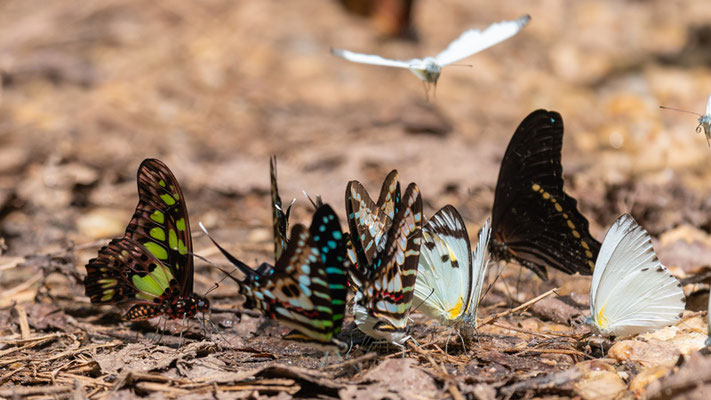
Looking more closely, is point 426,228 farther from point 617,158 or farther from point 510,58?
point 510,58

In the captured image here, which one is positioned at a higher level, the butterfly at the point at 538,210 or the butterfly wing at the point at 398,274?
the butterfly at the point at 538,210

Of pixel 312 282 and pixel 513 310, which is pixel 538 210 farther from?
pixel 312 282

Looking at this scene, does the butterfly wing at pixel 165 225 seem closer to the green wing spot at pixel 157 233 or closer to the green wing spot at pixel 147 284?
the green wing spot at pixel 157 233

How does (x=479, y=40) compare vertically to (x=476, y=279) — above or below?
above

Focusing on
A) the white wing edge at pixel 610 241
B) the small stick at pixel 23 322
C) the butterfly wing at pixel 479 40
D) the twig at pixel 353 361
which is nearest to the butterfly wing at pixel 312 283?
the twig at pixel 353 361

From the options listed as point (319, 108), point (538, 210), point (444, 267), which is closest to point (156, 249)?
point (444, 267)

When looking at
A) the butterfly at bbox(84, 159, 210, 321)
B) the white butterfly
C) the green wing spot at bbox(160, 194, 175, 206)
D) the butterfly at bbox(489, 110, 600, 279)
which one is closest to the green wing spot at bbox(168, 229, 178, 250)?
the butterfly at bbox(84, 159, 210, 321)

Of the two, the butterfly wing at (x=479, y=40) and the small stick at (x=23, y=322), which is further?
the small stick at (x=23, y=322)
